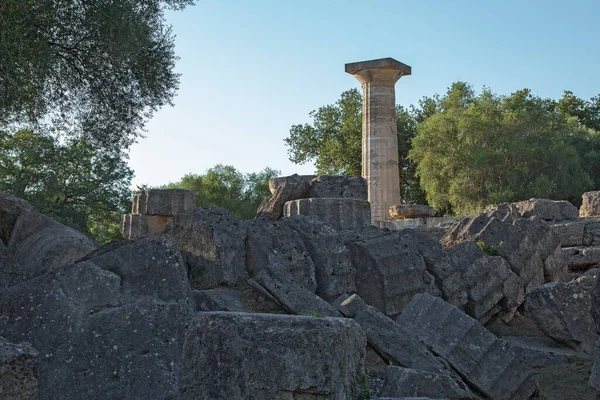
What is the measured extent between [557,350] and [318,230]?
298 centimetres

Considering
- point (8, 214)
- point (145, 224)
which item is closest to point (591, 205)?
point (145, 224)

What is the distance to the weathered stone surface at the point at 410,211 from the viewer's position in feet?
82.8

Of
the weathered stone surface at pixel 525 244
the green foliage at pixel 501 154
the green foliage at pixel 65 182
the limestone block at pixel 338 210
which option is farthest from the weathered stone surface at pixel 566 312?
the green foliage at pixel 501 154

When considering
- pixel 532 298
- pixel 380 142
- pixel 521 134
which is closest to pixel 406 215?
pixel 380 142

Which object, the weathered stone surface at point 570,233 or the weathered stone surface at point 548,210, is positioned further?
the weathered stone surface at point 548,210

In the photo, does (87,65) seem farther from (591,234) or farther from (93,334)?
(591,234)

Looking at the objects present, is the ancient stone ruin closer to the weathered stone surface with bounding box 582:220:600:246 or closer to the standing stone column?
the weathered stone surface with bounding box 582:220:600:246

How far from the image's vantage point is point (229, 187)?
45.4 metres

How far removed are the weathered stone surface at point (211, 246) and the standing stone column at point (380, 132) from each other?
1884 centimetres

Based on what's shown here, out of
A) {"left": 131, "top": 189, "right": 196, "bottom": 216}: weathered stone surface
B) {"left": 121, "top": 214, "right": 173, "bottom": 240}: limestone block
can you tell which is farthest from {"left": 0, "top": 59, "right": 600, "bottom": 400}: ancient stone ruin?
{"left": 121, "top": 214, "right": 173, "bottom": 240}: limestone block

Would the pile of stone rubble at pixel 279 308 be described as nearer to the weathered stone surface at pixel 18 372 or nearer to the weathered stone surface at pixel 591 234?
the weathered stone surface at pixel 18 372

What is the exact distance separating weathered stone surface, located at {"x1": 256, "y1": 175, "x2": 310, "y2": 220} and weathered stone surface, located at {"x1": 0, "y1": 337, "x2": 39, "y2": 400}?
9.63 m

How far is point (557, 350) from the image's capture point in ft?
26.7

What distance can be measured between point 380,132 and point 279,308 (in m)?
20.7
